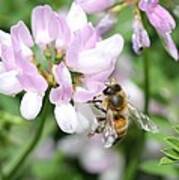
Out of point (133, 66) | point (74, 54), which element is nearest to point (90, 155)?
point (133, 66)

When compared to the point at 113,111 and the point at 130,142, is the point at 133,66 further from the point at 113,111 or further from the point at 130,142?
the point at 113,111

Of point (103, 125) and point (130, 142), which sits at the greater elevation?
point (103, 125)

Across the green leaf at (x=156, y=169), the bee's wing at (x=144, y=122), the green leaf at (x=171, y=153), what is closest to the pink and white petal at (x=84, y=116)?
the bee's wing at (x=144, y=122)

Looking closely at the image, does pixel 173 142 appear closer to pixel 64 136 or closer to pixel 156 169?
pixel 156 169

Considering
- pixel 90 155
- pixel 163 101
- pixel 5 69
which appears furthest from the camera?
pixel 90 155

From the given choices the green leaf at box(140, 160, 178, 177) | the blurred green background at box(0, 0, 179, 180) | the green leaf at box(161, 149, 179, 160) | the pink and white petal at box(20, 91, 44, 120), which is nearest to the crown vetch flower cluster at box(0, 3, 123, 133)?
the pink and white petal at box(20, 91, 44, 120)

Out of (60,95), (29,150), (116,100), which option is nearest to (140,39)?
(116,100)

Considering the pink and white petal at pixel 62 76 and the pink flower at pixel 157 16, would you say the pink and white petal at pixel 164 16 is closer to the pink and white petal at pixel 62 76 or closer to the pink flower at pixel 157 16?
the pink flower at pixel 157 16
